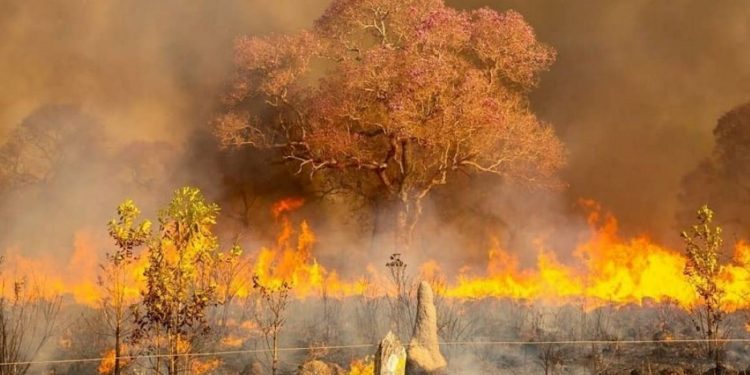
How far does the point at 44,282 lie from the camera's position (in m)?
23.7

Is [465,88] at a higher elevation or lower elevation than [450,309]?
higher

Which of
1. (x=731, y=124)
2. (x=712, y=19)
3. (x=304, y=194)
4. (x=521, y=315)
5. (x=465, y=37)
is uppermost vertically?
(x=712, y=19)

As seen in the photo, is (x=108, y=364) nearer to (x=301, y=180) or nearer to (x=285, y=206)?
(x=285, y=206)

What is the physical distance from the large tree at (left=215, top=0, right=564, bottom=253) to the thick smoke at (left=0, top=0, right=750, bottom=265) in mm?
1801

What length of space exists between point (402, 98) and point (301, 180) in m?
6.63

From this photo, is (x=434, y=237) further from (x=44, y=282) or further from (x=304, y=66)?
(x=44, y=282)

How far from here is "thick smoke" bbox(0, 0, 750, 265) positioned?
2709cm

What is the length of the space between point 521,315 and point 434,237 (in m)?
5.22

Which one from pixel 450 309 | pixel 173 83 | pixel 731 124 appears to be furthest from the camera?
pixel 173 83

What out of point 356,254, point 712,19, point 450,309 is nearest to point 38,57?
point 356,254

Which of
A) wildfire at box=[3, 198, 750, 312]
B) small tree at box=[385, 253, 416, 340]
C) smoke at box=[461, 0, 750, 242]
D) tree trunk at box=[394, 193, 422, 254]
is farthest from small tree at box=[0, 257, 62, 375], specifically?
smoke at box=[461, 0, 750, 242]

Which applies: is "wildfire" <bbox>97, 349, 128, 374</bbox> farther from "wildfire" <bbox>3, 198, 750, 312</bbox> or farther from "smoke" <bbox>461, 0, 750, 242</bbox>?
"smoke" <bbox>461, 0, 750, 242</bbox>

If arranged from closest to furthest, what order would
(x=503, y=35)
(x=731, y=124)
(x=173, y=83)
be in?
(x=503, y=35), (x=731, y=124), (x=173, y=83)

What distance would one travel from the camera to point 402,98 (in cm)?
2278
